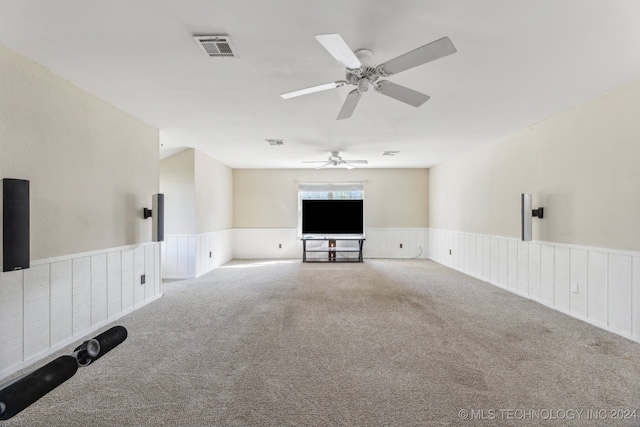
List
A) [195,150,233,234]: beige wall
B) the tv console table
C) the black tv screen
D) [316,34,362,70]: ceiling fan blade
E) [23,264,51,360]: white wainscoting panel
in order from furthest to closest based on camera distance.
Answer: the black tv screen → the tv console table → [195,150,233,234]: beige wall → [23,264,51,360]: white wainscoting panel → [316,34,362,70]: ceiling fan blade

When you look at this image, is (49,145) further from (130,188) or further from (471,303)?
(471,303)

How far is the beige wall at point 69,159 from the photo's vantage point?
2455 millimetres

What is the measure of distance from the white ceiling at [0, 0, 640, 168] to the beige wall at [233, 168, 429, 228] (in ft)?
13.6

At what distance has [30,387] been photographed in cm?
68

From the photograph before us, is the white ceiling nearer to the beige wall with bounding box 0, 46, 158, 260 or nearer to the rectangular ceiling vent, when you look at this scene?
the rectangular ceiling vent

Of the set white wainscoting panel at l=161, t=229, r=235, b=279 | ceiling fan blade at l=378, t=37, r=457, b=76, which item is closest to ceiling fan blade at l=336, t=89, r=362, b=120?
ceiling fan blade at l=378, t=37, r=457, b=76

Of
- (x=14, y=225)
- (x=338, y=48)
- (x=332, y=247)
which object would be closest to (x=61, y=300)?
(x=14, y=225)

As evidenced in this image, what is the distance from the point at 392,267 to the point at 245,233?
385cm

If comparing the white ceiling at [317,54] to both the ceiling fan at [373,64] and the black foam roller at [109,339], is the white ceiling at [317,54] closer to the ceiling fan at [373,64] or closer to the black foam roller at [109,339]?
the ceiling fan at [373,64]

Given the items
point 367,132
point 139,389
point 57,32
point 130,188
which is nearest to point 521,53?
point 367,132

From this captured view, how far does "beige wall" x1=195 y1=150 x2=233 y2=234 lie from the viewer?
237 inches

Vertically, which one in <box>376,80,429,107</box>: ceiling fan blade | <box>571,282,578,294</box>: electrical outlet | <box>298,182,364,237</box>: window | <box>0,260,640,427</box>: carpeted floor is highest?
<box>376,80,429,107</box>: ceiling fan blade

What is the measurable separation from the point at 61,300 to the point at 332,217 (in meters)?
6.08

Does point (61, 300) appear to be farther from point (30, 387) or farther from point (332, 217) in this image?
point (332, 217)
